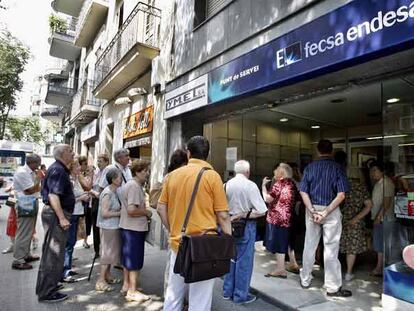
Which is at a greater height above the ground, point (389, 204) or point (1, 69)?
point (1, 69)

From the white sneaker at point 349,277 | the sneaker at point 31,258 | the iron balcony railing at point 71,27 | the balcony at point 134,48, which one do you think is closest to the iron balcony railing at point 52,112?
the iron balcony railing at point 71,27

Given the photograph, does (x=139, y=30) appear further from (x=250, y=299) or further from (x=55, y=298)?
(x=250, y=299)

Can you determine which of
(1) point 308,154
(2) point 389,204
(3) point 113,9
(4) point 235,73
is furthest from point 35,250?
(3) point 113,9

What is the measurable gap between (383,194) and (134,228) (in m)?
3.40

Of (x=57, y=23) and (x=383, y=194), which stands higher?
(x=57, y=23)

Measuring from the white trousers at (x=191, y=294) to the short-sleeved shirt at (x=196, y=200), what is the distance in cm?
31

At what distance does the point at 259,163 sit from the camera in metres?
9.12

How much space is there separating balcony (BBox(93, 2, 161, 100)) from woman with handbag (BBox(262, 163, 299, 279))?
522cm

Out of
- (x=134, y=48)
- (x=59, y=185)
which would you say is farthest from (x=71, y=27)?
(x=59, y=185)

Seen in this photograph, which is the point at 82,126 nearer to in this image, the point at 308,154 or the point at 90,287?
the point at 308,154

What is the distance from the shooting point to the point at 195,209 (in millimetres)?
2869

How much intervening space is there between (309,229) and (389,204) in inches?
42.1

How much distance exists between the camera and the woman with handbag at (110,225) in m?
4.51

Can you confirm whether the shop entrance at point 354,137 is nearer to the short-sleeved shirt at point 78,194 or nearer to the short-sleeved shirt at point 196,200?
the short-sleeved shirt at point 196,200
